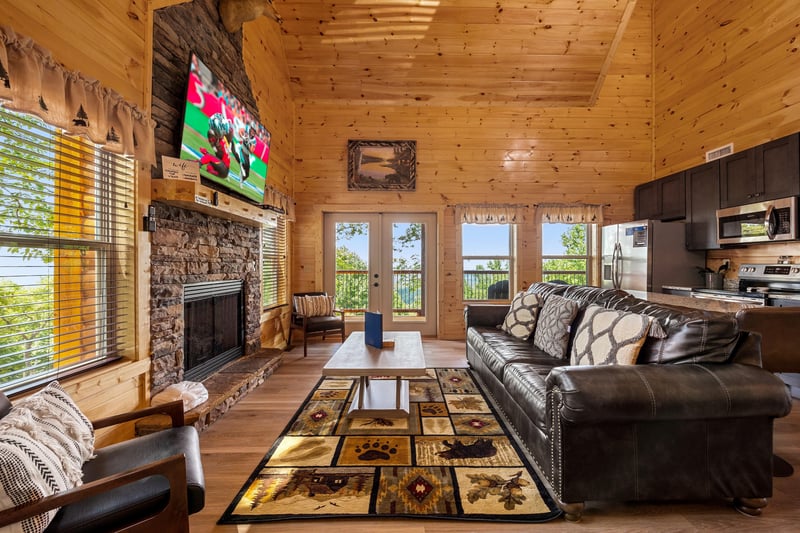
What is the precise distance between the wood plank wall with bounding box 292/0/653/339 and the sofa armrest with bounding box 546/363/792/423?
4.02 m

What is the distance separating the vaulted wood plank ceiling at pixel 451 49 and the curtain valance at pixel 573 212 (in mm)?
1557

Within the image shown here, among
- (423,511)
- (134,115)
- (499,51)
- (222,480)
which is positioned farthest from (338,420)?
(499,51)

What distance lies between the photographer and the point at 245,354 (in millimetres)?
3756

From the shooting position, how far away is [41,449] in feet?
3.62

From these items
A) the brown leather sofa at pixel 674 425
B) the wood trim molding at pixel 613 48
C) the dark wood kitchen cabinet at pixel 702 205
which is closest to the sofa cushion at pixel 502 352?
the brown leather sofa at pixel 674 425

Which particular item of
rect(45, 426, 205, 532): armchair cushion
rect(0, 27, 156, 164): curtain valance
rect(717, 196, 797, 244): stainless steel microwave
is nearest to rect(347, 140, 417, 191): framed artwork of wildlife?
rect(0, 27, 156, 164): curtain valance

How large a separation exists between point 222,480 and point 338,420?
858 millimetres

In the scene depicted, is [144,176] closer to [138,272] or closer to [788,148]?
[138,272]

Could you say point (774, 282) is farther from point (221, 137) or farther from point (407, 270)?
point (221, 137)

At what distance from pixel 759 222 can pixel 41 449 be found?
539 centimetres

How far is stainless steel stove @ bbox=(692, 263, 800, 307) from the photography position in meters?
3.12

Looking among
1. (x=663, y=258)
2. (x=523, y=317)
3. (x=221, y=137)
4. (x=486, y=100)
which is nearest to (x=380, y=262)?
(x=523, y=317)

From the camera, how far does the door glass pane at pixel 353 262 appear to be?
562 centimetres

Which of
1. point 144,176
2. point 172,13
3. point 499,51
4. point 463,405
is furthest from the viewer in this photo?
point 499,51
